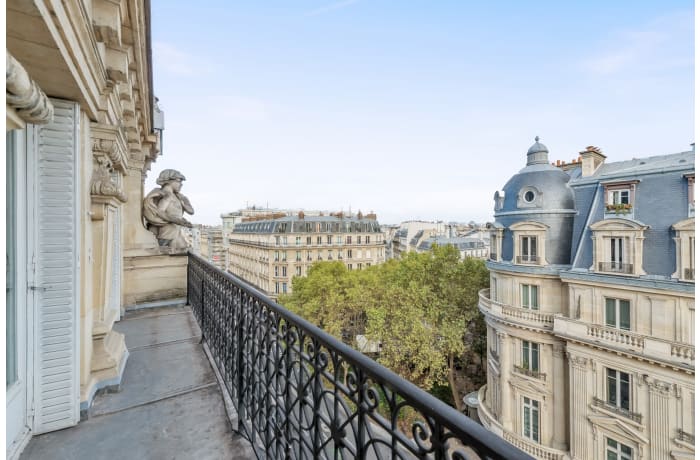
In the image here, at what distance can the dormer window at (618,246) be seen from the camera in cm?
855

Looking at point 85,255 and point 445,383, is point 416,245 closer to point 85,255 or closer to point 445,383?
point 445,383

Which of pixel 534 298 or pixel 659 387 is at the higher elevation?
pixel 534 298

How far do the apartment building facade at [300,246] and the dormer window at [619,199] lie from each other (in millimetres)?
25446

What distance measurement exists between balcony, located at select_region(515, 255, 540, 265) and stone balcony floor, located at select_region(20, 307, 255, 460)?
35.0ft

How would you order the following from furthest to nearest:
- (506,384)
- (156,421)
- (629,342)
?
(506,384)
(629,342)
(156,421)

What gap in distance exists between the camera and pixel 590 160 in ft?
35.5

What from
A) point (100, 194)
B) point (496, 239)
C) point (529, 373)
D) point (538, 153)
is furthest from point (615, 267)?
point (100, 194)

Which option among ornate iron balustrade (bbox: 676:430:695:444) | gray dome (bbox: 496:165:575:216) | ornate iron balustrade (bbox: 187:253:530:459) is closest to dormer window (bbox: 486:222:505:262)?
gray dome (bbox: 496:165:575:216)

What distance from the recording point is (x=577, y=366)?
932cm

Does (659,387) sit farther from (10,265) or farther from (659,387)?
(10,265)

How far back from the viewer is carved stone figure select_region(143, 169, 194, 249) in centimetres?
523

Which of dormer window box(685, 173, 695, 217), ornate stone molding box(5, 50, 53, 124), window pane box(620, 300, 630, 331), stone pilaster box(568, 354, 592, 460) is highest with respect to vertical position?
dormer window box(685, 173, 695, 217)

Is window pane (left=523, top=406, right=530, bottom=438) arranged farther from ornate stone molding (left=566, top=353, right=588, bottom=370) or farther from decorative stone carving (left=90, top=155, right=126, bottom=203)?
decorative stone carving (left=90, top=155, right=126, bottom=203)

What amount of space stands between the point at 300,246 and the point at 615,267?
2647cm
